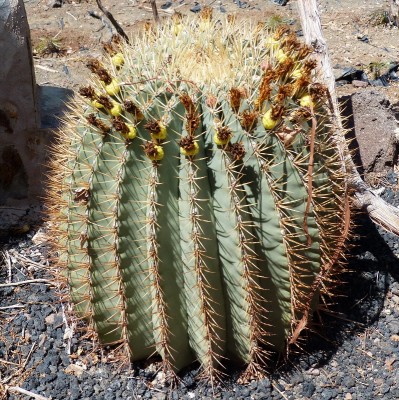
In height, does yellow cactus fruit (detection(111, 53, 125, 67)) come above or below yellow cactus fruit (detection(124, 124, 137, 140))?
above

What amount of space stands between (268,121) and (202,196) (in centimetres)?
31

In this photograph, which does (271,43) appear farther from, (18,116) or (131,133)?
(18,116)

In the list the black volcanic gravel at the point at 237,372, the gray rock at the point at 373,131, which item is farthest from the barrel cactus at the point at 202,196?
the gray rock at the point at 373,131

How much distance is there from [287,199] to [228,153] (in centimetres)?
26

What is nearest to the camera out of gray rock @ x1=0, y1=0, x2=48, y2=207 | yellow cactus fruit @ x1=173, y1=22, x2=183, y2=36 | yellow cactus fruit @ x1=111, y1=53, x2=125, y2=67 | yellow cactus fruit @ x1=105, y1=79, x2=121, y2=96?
yellow cactus fruit @ x1=105, y1=79, x2=121, y2=96

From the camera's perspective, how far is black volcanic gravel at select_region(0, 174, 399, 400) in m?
2.44

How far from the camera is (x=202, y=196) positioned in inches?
82.4

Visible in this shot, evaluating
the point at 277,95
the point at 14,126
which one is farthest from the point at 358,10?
the point at 277,95

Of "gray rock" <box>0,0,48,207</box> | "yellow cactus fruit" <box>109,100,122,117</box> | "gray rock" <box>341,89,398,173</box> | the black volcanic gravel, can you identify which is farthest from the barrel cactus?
"gray rock" <box>341,89,398,173</box>

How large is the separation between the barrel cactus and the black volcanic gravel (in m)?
0.17

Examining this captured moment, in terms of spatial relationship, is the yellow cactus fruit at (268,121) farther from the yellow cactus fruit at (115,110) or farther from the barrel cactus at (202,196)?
the yellow cactus fruit at (115,110)

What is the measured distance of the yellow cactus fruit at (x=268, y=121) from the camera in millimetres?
2059

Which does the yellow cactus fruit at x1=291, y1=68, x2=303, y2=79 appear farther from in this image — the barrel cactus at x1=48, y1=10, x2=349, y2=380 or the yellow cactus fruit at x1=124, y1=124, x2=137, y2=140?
the yellow cactus fruit at x1=124, y1=124, x2=137, y2=140

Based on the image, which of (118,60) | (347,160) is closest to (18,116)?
(118,60)
